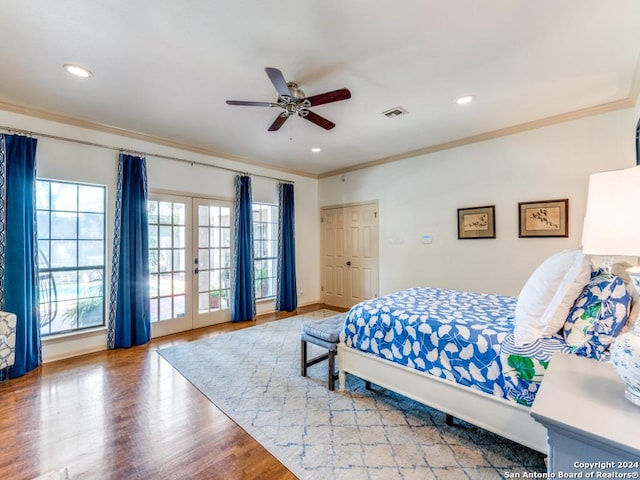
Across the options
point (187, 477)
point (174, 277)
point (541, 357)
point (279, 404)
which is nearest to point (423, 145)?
point (541, 357)

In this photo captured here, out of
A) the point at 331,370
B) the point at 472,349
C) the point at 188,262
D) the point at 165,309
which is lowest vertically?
the point at 331,370

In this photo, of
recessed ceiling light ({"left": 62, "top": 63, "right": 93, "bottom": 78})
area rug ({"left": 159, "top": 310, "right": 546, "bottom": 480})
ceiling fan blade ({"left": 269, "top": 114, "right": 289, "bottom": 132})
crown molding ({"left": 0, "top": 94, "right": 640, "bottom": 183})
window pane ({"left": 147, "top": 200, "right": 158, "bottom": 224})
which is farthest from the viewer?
window pane ({"left": 147, "top": 200, "right": 158, "bottom": 224})

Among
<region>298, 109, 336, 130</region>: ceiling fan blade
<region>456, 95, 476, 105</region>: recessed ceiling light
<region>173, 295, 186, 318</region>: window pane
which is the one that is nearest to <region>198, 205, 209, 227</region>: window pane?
<region>173, 295, 186, 318</region>: window pane

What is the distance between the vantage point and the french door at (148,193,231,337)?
404 centimetres

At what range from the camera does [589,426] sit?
0.79 meters

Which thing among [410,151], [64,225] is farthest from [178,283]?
[410,151]

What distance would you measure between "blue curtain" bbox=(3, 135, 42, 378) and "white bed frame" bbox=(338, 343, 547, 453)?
122 inches

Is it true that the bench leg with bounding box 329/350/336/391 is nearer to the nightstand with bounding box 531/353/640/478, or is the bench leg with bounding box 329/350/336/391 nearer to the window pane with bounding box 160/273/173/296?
the nightstand with bounding box 531/353/640/478

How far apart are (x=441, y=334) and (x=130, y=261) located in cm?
359

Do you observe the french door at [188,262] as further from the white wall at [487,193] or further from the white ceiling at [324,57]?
the white wall at [487,193]

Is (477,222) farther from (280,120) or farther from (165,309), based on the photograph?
(165,309)

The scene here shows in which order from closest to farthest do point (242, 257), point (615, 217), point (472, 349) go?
point (615, 217), point (472, 349), point (242, 257)

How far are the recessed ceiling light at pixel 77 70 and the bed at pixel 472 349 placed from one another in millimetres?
2991

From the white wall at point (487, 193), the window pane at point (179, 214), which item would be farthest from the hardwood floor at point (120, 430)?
the white wall at point (487, 193)
